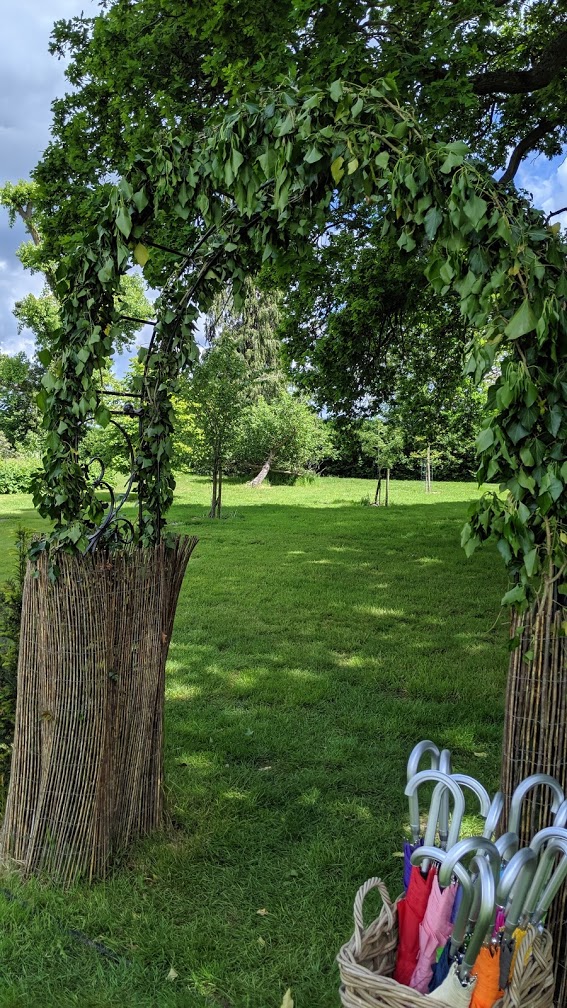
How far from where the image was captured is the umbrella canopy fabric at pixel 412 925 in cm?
204

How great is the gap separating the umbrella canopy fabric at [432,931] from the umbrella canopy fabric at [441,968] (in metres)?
0.01

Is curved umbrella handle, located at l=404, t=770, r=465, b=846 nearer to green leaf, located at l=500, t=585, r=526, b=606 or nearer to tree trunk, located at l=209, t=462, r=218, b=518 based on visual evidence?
green leaf, located at l=500, t=585, r=526, b=606

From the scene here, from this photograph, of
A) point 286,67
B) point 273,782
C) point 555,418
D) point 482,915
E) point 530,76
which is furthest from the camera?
point 530,76

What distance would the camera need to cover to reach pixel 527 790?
2205mm

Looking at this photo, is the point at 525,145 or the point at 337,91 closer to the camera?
the point at 337,91

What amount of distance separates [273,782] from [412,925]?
91.7 inches

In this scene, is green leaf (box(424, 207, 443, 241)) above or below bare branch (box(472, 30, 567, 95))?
below

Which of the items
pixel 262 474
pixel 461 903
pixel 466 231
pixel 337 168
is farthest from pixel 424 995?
pixel 262 474

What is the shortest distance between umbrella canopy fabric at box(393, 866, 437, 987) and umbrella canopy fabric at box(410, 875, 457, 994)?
0.02 m

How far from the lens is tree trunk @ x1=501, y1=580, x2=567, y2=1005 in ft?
7.69

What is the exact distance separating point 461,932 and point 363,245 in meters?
8.77

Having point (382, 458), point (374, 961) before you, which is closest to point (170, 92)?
point (374, 961)

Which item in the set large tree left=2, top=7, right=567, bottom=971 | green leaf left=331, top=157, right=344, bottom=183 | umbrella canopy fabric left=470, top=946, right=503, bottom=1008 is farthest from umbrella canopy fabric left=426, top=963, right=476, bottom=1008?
green leaf left=331, top=157, right=344, bottom=183

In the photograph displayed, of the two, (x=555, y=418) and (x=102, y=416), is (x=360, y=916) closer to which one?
(x=555, y=418)
